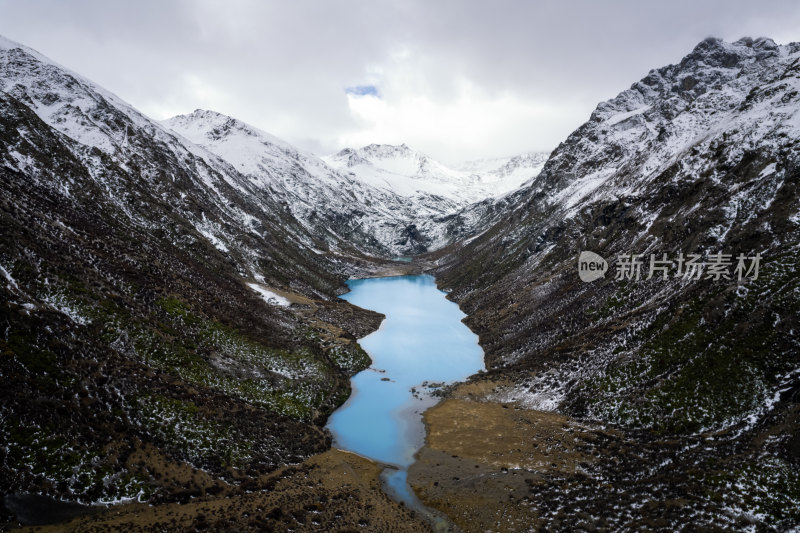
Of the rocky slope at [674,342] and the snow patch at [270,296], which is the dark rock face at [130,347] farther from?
the rocky slope at [674,342]

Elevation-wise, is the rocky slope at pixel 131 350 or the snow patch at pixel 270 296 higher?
the snow patch at pixel 270 296

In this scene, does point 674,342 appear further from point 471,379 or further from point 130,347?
point 130,347

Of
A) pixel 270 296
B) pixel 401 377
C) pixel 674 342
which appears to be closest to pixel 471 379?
pixel 401 377

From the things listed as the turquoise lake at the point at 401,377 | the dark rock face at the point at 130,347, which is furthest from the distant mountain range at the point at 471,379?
the turquoise lake at the point at 401,377

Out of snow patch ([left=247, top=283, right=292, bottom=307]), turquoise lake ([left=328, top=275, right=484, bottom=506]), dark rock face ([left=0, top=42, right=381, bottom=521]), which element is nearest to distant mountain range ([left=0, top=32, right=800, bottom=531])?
dark rock face ([left=0, top=42, right=381, bottom=521])

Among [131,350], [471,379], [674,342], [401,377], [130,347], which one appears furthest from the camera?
[401,377]

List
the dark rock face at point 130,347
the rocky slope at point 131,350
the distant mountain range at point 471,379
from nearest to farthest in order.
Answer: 1. the rocky slope at point 131,350
2. the dark rock face at point 130,347
3. the distant mountain range at point 471,379
